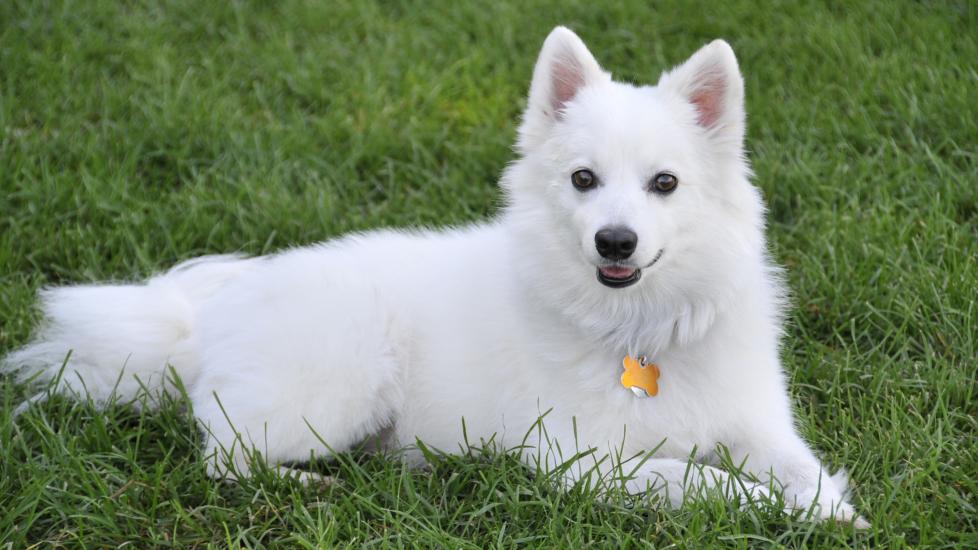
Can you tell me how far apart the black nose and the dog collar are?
0.45 m

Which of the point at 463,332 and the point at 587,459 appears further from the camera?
the point at 463,332

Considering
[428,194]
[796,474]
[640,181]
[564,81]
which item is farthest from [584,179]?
[428,194]

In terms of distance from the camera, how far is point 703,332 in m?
3.42

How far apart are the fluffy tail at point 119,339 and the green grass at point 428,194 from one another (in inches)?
4.5

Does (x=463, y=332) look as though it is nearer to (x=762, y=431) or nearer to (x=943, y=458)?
(x=762, y=431)

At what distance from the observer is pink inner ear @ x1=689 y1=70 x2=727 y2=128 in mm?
3354

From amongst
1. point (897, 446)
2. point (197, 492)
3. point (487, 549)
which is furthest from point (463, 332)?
point (897, 446)

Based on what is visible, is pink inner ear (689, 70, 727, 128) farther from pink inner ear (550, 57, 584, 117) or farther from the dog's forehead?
pink inner ear (550, 57, 584, 117)

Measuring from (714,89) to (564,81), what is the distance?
492 mm

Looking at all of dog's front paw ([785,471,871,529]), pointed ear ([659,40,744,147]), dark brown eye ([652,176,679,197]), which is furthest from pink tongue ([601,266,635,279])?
dog's front paw ([785,471,871,529])

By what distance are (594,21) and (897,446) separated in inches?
151

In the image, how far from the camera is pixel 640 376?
3.40m

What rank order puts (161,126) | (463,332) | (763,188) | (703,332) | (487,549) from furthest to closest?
(161,126)
(763,188)
(463,332)
(703,332)
(487,549)

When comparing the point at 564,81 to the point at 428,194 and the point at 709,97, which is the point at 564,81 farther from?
the point at 428,194
